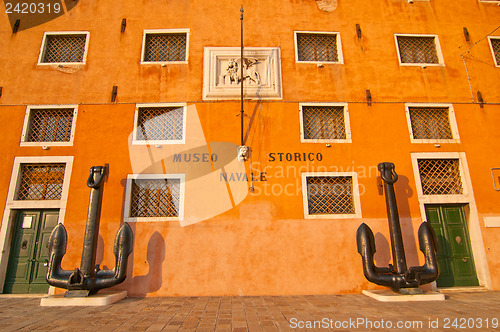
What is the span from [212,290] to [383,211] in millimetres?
4293

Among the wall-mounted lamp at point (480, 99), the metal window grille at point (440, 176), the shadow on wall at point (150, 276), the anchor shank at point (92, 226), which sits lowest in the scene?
the shadow on wall at point (150, 276)

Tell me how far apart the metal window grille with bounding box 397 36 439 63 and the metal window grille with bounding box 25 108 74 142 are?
30.1 feet

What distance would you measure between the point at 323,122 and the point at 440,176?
319 centimetres

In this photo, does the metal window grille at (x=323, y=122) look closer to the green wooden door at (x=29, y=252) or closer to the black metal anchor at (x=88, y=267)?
the black metal anchor at (x=88, y=267)

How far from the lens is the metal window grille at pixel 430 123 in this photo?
7073 mm

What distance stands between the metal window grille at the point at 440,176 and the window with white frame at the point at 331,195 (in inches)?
71.1

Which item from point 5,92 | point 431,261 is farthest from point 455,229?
point 5,92

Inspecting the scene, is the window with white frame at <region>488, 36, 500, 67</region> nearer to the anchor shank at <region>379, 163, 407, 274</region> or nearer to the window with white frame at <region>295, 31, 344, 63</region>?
the window with white frame at <region>295, 31, 344, 63</region>

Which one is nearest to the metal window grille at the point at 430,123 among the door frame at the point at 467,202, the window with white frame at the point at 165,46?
the door frame at the point at 467,202

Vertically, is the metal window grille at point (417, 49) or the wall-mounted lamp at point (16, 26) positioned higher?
the wall-mounted lamp at point (16, 26)

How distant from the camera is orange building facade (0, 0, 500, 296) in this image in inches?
243

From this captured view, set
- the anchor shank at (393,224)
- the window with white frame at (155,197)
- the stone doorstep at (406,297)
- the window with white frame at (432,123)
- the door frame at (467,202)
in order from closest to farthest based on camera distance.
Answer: the stone doorstep at (406,297), the anchor shank at (393,224), the door frame at (467,202), the window with white frame at (155,197), the window with white frame at (432,123)

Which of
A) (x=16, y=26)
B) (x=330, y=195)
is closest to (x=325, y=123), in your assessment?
(x=330, y=195)

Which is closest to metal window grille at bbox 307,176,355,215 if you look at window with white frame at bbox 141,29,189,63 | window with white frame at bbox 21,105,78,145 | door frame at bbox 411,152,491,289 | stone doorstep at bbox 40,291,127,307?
door frame at bbox 411,152,491,289
